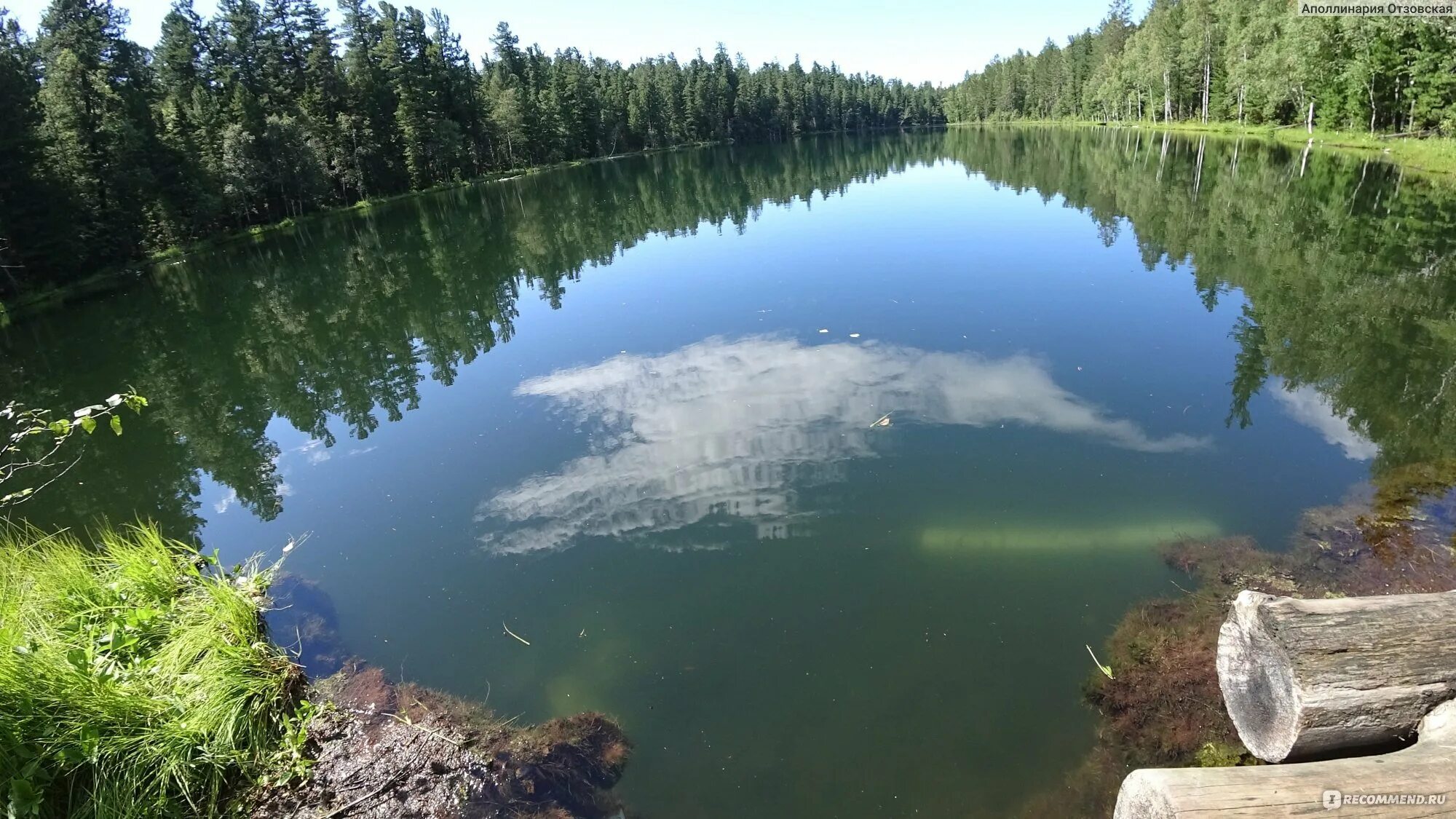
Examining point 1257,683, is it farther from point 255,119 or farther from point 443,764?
point 255,119

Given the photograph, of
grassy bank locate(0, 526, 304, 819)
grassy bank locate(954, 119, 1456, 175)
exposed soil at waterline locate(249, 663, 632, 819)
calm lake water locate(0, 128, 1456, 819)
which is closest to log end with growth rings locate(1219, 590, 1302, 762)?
calm lake water locate(0, 128, 1456, 819)

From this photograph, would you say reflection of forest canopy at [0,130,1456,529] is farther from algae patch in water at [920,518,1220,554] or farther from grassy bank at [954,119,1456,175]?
algae patch in water at [920,518,1220,554]

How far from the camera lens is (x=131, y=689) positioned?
421 centimetres

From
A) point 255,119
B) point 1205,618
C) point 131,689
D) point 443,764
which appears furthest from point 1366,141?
point 255,119

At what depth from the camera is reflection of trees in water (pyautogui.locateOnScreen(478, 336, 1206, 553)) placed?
314 inches

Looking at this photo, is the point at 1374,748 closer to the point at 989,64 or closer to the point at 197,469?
the point at 197,469

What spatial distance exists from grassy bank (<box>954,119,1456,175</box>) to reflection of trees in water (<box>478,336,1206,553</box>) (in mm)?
29064

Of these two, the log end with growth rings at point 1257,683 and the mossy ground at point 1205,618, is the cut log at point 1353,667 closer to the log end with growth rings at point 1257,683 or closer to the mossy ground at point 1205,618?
the log end with growth rings at point 1257,683

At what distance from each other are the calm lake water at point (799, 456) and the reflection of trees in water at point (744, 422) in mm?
61

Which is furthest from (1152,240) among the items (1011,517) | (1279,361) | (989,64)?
(989,64)

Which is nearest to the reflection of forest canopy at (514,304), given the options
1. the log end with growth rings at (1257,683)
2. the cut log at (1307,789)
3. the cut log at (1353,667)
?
the cut log at (1353,667)

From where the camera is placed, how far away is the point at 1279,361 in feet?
35.6

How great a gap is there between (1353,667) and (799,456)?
20.2 feet

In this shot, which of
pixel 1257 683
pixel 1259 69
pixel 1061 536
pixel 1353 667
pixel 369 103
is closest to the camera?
pixel 1353 667
